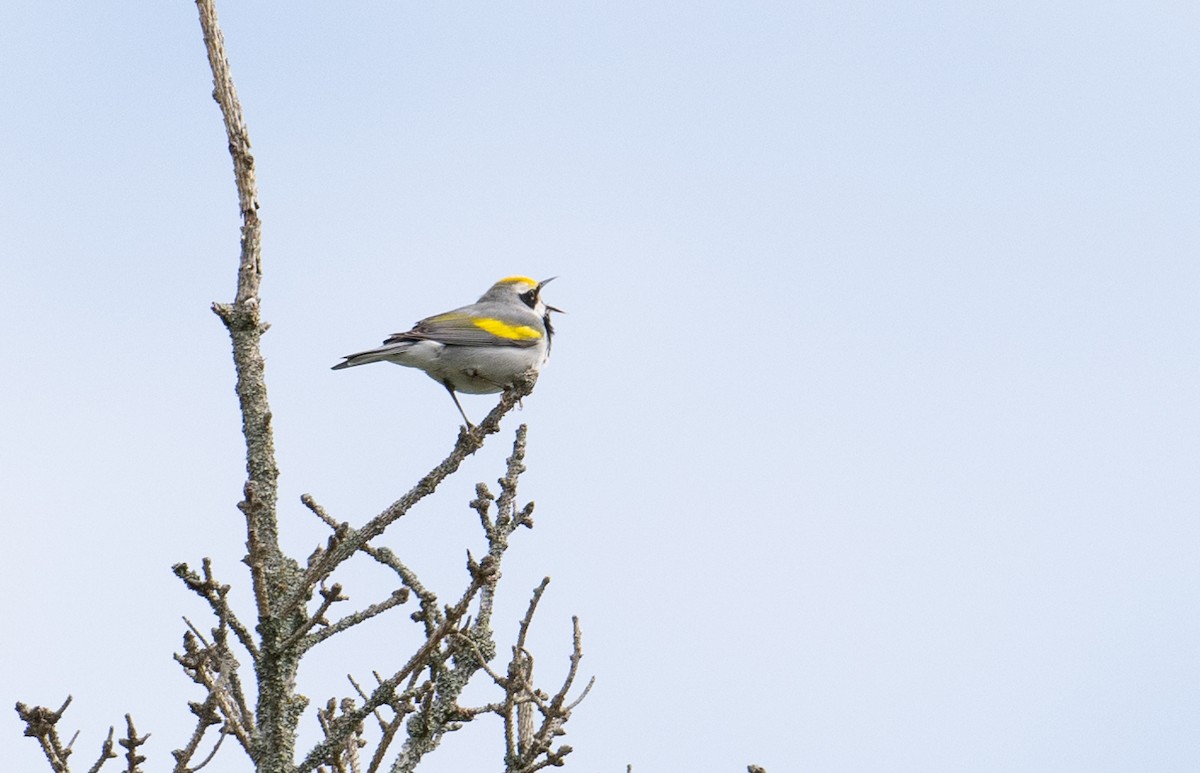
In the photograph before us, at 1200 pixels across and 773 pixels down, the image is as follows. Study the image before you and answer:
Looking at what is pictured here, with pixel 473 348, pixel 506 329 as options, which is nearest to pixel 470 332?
pixel 473 348

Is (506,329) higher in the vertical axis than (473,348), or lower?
higher

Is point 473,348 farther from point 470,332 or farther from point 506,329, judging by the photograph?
point 506,329

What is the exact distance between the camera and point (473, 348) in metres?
9.99

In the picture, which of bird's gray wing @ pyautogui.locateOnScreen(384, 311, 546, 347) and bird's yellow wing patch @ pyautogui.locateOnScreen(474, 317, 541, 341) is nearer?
bird's gray wing @ pyautogui.locateOnScreen(384, 311, 546, 347)

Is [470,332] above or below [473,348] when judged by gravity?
above

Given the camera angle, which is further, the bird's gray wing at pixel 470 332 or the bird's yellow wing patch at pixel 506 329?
the bird's yellow wing patch at pixel 506 329

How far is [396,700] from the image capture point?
5.12m

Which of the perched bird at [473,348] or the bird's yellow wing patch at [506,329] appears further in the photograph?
the bird's yellow wing patch at [506,329]

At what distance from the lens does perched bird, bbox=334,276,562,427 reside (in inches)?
384

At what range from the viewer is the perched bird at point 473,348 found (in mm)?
9742

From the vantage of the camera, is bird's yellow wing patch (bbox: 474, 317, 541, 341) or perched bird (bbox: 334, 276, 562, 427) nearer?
perched bird (bbox: 334, 276, 562, 427)

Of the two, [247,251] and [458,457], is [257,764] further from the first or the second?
[247,251]

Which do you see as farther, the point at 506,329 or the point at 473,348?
the point at 506,329

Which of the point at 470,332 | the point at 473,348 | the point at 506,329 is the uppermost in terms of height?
the point at 506,329
